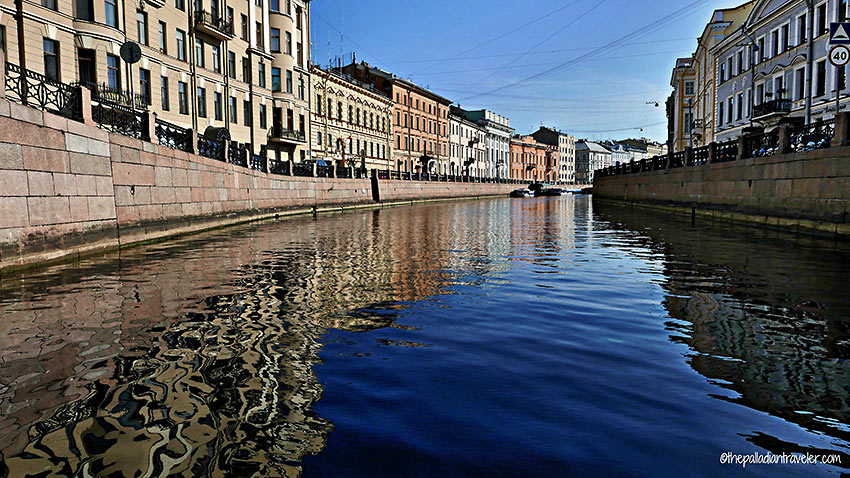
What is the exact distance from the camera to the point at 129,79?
91.3ft

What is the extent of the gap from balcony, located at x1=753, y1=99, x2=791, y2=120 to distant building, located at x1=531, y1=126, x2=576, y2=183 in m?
97.9

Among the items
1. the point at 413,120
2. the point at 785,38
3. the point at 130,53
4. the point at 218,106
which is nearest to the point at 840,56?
the point at 130,53

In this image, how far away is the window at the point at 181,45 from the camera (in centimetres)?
3256

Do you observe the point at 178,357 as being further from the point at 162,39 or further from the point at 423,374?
the point at 162,39

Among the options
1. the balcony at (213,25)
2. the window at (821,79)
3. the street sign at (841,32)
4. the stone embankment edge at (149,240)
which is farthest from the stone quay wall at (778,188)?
the balcony at (213,25)

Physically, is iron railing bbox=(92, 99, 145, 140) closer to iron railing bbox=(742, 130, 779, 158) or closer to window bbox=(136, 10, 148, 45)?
window bbox=(136, 10, 148, 45)

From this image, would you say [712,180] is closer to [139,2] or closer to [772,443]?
[772,443]

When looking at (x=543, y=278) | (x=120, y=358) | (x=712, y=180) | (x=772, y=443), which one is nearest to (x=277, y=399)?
(x=120, y=358)

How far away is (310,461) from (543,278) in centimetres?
714

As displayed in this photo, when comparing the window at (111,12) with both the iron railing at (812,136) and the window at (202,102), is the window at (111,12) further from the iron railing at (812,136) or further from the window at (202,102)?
the iron railing at (812,136)

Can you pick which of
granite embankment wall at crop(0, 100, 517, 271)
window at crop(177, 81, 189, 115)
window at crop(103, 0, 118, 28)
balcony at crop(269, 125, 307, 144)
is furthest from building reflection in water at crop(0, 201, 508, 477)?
balcony at crop(269, 125, 307, 144)

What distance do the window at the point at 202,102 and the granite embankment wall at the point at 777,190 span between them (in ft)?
88.0

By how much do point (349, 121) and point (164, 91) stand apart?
86.1ft

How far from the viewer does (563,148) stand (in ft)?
456
